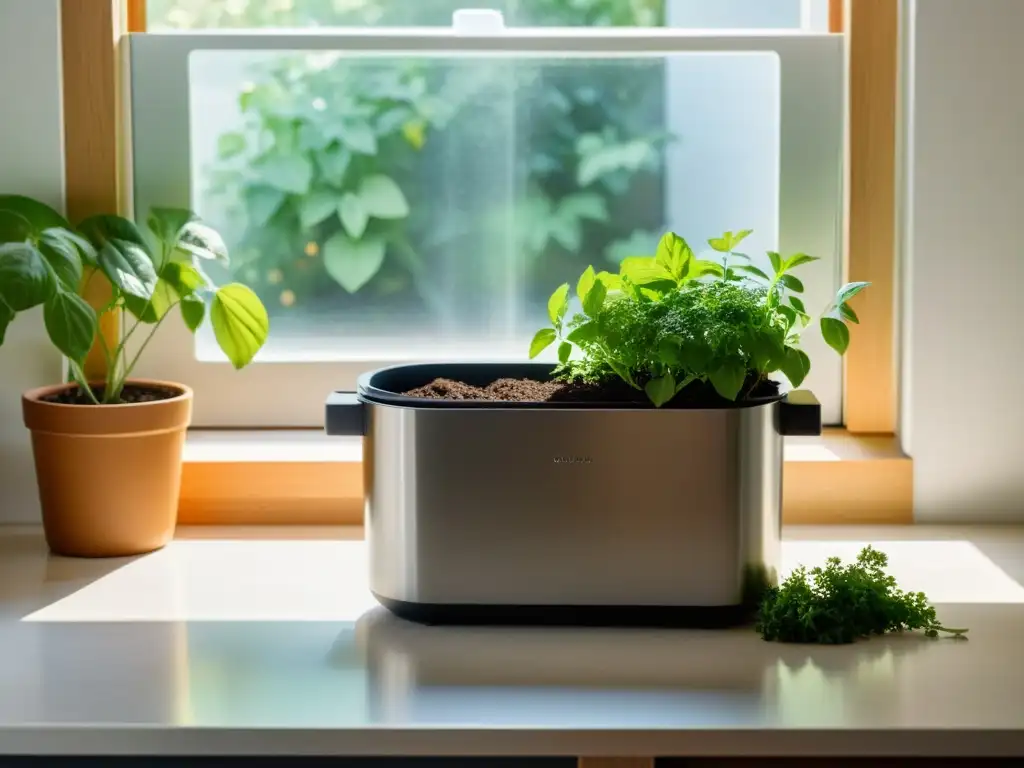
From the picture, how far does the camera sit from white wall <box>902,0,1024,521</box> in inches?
59.1

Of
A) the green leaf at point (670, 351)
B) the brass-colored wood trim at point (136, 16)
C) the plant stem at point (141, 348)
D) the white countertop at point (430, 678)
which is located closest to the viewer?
the white countertop at point (430, 678)

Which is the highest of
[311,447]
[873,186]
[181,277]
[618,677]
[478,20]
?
[478,20]

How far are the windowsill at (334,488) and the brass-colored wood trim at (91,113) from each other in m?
0.25

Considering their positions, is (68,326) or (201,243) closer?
(68,326)

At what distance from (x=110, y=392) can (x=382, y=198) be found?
439 millimetres

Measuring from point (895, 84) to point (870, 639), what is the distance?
2.44ft

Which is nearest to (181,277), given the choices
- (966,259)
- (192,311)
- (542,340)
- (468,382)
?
(192,311)

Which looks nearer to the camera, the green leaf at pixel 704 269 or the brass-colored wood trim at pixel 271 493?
the green leaf at pixel 704 269

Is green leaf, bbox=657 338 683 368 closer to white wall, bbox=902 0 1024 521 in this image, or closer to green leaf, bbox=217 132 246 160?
white wall, bbox=902 0 1024 521

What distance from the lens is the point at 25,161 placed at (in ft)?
5.02

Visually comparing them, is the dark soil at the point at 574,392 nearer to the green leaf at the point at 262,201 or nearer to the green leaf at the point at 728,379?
the green leaf at the point at 728,379

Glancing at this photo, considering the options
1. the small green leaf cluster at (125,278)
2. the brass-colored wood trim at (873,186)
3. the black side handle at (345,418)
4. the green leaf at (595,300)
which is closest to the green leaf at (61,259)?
the small green leaf cluster at (125,278)

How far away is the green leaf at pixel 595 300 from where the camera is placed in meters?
1.13

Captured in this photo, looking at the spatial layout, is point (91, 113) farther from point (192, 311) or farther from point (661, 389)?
point (661, 389)
